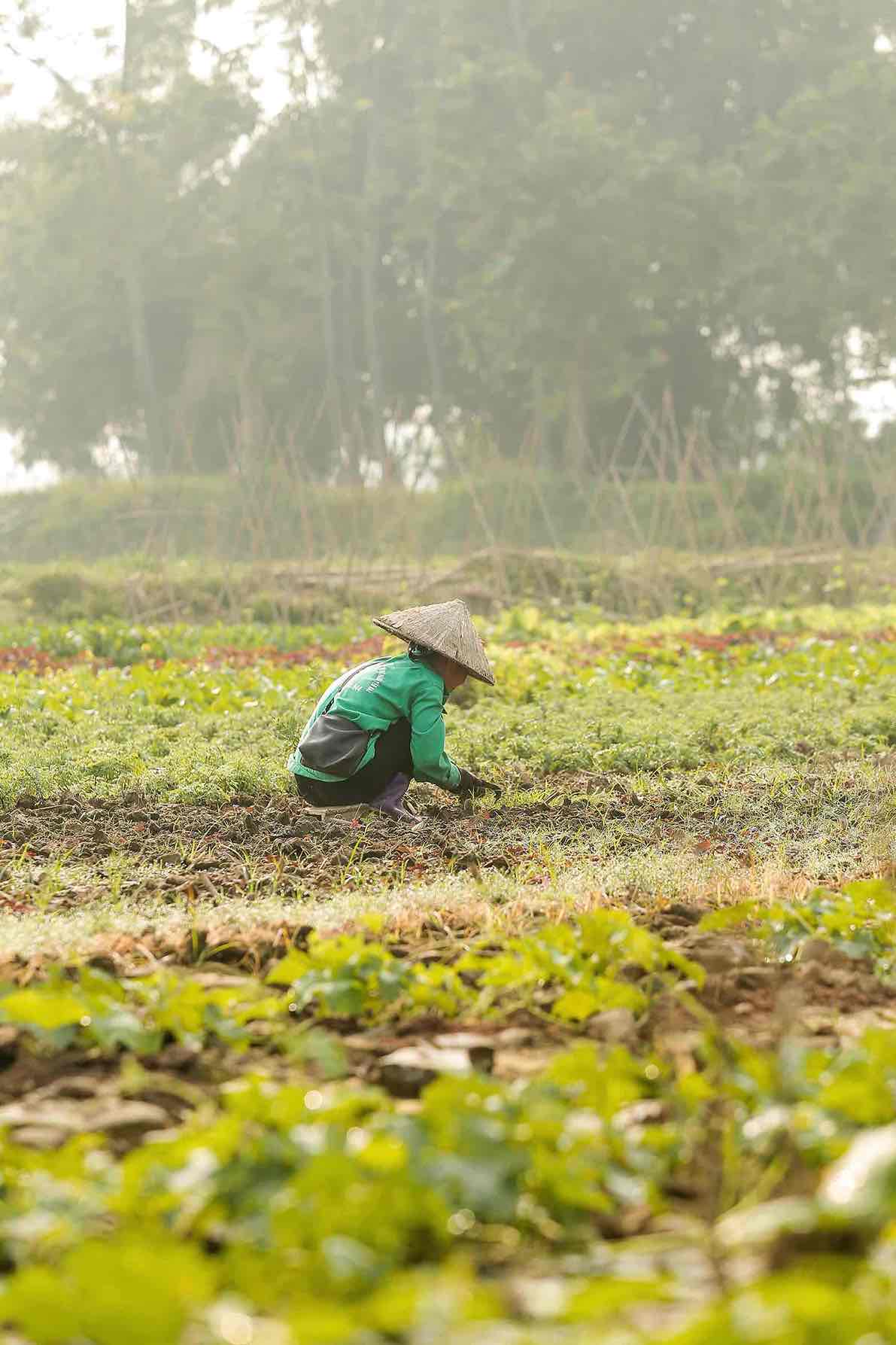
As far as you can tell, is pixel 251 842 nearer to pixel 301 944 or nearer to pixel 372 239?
pixel 301 944

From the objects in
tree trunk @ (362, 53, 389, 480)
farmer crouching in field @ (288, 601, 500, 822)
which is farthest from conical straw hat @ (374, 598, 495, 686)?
tree trunk @ (362, 53, 389, 480)

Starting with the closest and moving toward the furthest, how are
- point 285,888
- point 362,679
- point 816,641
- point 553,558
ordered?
point 285,888
point 362,679
point 816,641
point 553,558

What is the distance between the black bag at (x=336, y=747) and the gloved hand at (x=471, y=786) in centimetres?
42

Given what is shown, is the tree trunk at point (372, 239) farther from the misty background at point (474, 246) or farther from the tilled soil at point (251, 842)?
the tilled soil at point (251, 842)

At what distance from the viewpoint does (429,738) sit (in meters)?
5.22

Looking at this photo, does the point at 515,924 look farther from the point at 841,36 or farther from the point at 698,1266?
the point at 841,36

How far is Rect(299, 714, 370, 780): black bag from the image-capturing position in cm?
534

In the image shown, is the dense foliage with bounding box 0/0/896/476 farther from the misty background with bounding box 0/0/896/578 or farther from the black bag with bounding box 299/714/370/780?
the black bag with bounding box 299/714/370/780

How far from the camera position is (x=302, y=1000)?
2.70 metres

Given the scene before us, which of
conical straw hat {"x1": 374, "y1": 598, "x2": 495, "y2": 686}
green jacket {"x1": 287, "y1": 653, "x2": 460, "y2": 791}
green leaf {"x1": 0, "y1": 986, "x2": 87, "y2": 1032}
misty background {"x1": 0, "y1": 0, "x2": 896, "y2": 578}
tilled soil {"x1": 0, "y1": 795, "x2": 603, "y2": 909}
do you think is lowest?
tilled soil {"x1": 0, "y1": 795, "x2": 603, "y2": 909}

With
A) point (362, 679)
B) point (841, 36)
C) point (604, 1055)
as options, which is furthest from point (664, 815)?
point (841, 36)

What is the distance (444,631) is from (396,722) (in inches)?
17.3

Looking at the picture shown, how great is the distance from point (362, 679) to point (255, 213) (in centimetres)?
2509

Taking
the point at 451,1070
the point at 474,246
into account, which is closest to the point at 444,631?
the point at 451,1070
